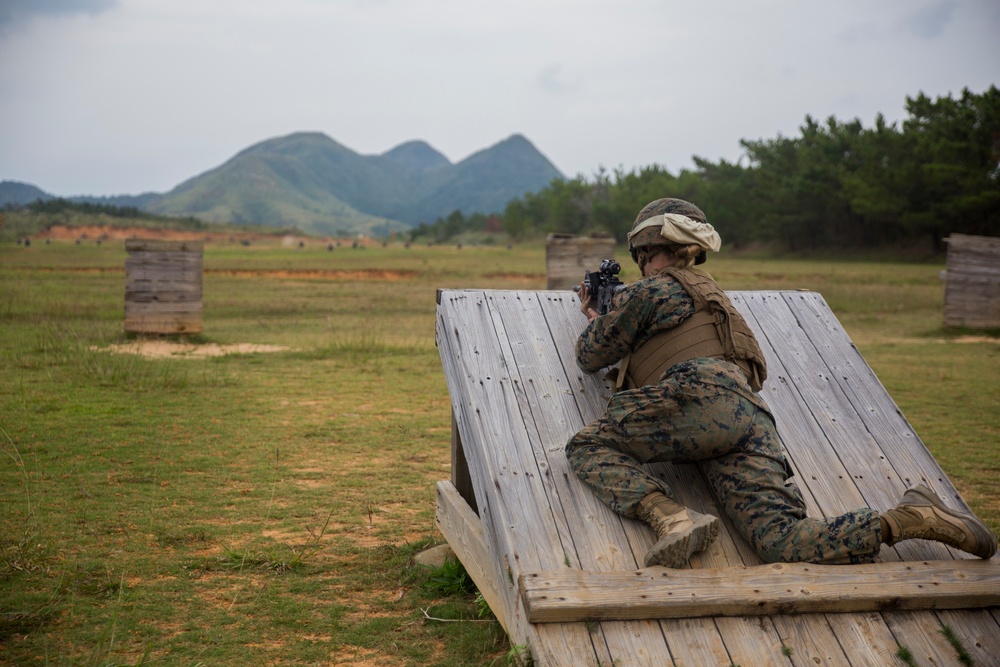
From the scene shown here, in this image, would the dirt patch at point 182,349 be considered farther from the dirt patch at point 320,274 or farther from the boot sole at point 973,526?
the dirt patch at point 320,274

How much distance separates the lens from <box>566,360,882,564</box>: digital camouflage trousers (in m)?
3.55

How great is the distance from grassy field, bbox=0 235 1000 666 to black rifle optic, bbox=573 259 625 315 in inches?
66.4

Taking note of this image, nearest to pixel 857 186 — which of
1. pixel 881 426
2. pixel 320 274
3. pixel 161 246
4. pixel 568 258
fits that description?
pixel 320 274

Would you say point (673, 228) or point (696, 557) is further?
point (673, 228)

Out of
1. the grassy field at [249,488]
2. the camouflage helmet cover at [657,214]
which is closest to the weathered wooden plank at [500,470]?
the grassy field at [249,488]

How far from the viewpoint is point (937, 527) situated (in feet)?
11.7

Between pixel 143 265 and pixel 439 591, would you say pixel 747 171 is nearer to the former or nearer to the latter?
pixel 143 265

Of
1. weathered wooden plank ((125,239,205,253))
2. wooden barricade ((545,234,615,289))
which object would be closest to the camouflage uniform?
Result: wooden barricade ((545,234,615,289))

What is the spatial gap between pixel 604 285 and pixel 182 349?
34.2 ft

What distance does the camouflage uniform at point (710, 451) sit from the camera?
11.7 ft

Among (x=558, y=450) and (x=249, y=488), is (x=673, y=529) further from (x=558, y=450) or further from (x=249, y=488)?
(x=249, y=488)

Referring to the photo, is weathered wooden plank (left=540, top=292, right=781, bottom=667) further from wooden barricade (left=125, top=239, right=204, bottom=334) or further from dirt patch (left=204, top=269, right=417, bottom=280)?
dirt patch (left=204, top=269, right=417, bottom=280)

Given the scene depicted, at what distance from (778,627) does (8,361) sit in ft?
35.3

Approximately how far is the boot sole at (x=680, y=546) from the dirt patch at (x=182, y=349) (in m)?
10.3
